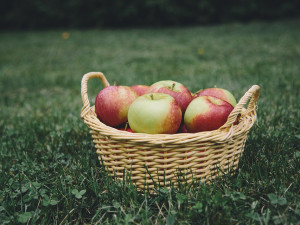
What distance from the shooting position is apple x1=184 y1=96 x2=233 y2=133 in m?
1.60

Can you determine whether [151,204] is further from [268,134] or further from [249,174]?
[268,134]

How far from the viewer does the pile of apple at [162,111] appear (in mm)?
1562

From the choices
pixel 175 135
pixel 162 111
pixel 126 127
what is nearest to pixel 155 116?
pixel 162 111

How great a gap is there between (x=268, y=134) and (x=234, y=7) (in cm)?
1377

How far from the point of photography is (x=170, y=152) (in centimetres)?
146

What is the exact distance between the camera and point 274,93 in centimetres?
318

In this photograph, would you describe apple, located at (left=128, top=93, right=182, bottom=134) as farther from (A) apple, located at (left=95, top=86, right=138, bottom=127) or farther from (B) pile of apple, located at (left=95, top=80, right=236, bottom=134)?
(A) apple, located at (left=95, top=86, right=138, bottom=127)

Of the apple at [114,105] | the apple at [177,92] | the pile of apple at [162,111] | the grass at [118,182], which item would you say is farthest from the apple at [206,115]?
the apple at [114,105]

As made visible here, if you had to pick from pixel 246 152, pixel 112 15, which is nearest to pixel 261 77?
pixel 246 152

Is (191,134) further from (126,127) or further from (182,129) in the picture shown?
(126,127)

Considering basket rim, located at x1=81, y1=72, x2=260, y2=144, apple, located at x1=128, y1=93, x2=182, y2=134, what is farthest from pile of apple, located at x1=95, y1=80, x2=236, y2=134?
basket rim, located at x1=81, y1=72, x2=260, y2=144

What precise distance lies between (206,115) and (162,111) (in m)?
0.26

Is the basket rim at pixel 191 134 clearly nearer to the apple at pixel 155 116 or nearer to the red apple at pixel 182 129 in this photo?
the apple at pixel 155 116

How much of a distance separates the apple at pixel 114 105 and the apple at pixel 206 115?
16.8 inches
